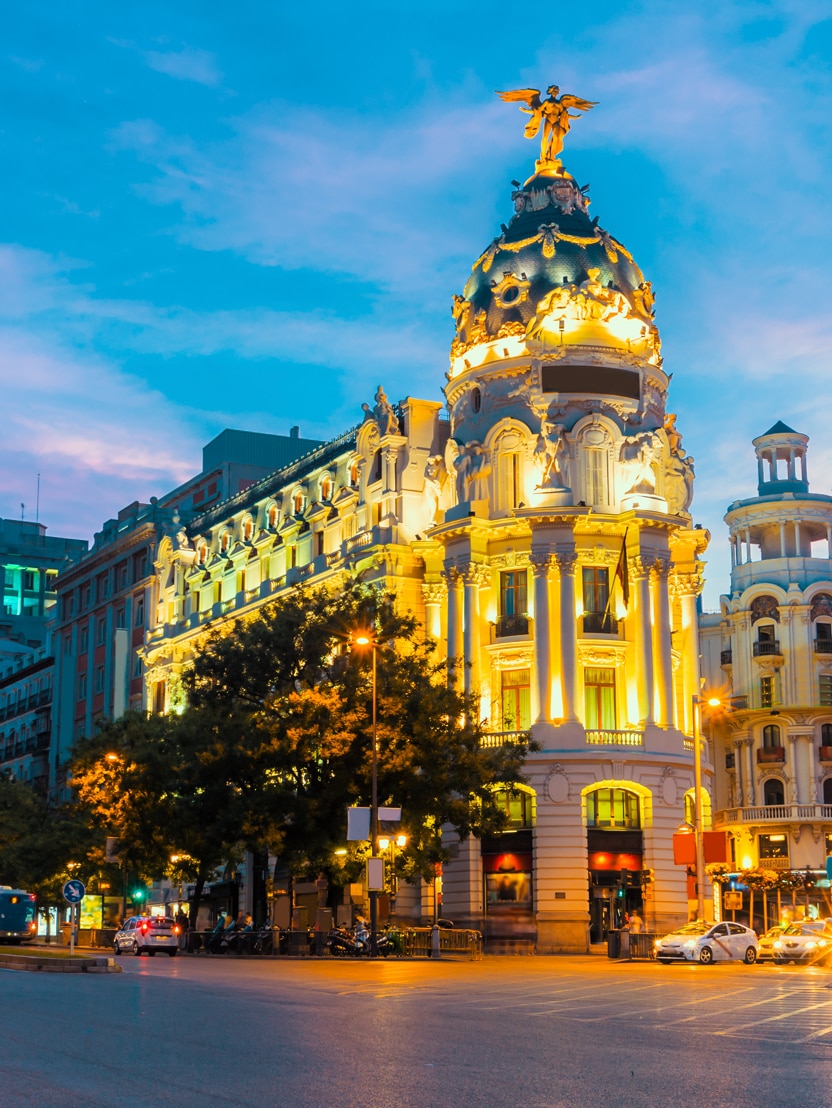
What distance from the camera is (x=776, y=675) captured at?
289ft

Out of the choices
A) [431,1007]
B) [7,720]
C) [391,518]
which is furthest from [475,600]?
[7,720]

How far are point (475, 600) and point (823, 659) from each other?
1080 inches

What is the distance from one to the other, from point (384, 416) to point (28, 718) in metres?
58.5

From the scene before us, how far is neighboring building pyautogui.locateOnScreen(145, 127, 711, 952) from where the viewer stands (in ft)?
212

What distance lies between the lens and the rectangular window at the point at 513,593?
223 ft

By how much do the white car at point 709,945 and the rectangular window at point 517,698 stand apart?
1939cm

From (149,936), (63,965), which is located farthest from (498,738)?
(63,965)

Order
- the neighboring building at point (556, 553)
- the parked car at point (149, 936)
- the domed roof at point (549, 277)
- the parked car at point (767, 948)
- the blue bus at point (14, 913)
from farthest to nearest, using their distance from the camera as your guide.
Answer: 1. the domed roof at point (549, 277)
2. the neighboring building at point (556, 553)
3. the blue bus at point (14, 913)
4. the parked car at point (149, 936)
5. the parked car at point (767, 948)

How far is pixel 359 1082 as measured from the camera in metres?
14.2

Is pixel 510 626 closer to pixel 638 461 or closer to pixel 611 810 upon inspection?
pixel 611 810

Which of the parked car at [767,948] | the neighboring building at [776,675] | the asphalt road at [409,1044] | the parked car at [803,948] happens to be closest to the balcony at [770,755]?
the neighboring building at [776,675]

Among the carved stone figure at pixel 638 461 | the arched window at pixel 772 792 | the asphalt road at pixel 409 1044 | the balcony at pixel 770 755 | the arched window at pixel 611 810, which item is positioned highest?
the carved stone figure at pixel 638 461

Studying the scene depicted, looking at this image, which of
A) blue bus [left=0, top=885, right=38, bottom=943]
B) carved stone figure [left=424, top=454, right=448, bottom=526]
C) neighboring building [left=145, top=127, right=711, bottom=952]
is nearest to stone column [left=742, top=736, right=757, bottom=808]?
neighboring building [left=145, top=127, right=711, bottom=952]

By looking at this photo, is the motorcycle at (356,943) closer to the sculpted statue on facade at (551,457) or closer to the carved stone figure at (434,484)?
the sculpted statue on facade at (551,457)
